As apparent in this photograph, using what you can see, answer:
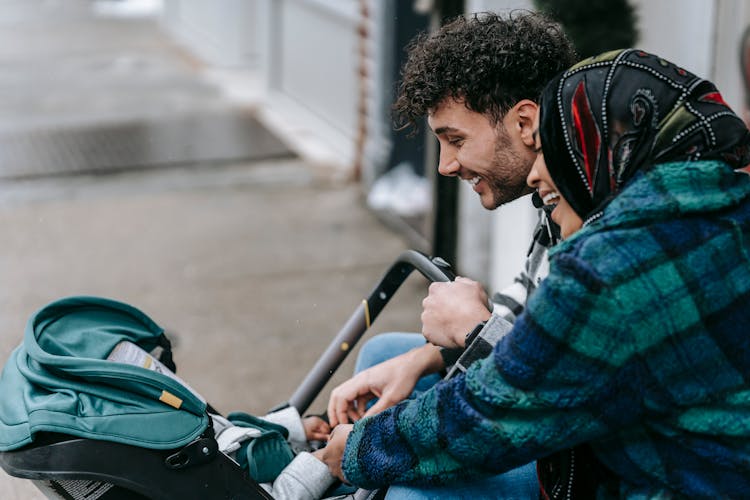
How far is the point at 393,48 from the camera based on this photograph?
670 cm

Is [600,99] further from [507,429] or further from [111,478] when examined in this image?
[111,478]

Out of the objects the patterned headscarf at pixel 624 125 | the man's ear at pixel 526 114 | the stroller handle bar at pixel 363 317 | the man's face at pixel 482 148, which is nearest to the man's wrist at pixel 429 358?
the stroller handle bar at pixel 363 317

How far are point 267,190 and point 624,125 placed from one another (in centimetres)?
574

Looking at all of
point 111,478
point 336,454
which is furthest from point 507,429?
point 111,478

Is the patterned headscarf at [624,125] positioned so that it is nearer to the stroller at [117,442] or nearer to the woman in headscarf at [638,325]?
the woman in headscarf at [638,325]

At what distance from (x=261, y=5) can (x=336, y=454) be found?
856cm

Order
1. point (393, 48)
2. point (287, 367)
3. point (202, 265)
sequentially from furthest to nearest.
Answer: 1. point (393, 48)
2. point (202, 265)
3. point (287, 367)

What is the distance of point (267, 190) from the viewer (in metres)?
7.30

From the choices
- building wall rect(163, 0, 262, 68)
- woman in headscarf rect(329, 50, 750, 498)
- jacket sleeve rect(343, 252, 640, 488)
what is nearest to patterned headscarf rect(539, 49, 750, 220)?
woman in headscarf rect(329, 50, 750, 498)

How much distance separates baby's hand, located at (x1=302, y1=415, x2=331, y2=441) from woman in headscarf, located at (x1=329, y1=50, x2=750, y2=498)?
2.38 ft

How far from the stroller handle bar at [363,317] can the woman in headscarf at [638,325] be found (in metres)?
0.65

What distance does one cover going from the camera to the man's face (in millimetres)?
2186

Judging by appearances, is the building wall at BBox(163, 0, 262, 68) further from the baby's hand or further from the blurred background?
the baby's hand

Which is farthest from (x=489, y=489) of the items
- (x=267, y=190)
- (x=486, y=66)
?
(x=267, y=190)
